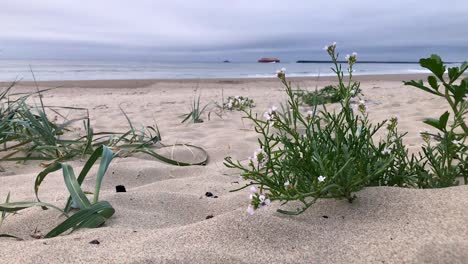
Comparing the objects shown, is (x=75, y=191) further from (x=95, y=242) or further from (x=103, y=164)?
(x=95, y=242)

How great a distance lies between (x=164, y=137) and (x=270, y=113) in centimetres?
235

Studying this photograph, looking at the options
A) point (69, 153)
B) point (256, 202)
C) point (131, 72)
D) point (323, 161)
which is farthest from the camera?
point (131, 72)

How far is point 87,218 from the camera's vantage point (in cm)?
152

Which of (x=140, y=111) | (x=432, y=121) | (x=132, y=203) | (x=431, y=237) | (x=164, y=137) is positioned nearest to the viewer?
(x=431, y=237)

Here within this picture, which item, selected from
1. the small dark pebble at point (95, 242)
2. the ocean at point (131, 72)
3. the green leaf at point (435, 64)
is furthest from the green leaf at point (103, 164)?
the ocean at point (131, 72)

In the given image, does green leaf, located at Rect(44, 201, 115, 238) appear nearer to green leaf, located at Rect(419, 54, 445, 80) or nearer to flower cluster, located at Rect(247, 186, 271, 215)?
flower cluster, located at Rect(247, 186, 271, 215)

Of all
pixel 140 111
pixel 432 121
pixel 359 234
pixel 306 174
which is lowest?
pixel 140 111

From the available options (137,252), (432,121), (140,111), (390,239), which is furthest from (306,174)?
(140,111)

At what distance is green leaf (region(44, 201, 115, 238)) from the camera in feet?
4.74

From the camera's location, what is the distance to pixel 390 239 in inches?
49.3

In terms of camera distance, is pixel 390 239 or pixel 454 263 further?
pixel 390 239

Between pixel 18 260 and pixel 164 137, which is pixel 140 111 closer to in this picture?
pixel 164 137

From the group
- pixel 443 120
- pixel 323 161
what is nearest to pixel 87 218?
pixel 323 161

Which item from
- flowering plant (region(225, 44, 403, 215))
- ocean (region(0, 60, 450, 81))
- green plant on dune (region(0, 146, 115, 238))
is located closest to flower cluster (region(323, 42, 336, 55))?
flowering plant (region(225, 44, 403, 215))
